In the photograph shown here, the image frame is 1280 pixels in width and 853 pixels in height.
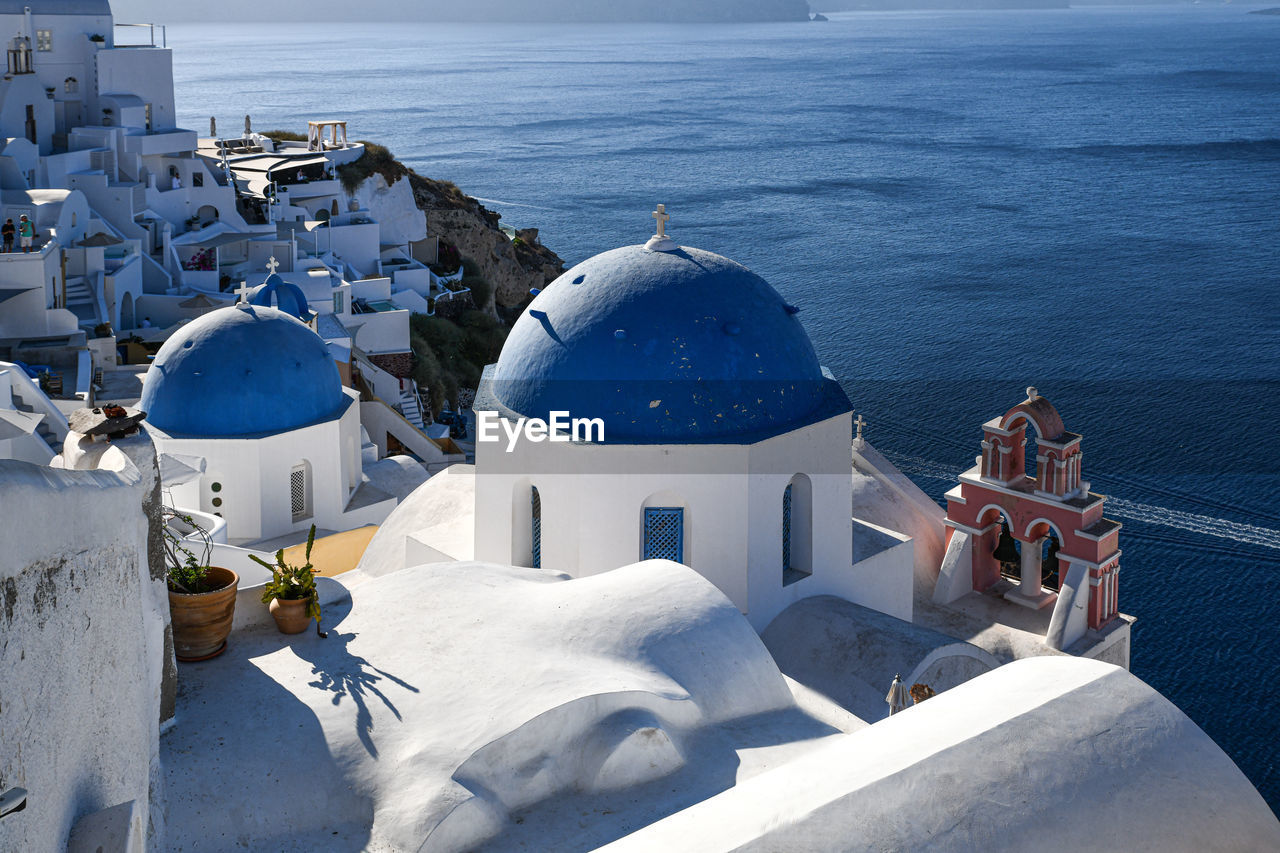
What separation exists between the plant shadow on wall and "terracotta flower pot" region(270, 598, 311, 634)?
0.16 meters

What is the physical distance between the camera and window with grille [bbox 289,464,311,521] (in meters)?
20.0

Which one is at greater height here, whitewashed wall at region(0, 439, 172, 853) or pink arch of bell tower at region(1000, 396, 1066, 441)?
whitewashed wall at region(0, 439, 172, 853)

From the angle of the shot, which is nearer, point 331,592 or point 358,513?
point 331,592

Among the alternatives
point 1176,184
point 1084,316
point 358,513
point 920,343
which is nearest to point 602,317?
point 358,513

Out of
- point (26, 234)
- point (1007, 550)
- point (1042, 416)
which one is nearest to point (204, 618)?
point (1042, 416)

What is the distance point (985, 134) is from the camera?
92188 mm

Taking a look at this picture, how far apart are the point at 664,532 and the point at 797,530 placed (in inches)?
58.5

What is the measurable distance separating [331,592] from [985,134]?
88.9 m

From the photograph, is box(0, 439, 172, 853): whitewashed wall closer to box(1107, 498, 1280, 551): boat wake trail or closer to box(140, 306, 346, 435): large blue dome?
box(140, 306, 346, 435): large blue dome

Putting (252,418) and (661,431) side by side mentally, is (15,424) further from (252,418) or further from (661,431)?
(661,431)

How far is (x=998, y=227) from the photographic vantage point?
6369cm

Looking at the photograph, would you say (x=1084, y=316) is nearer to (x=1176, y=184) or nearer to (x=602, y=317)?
(x=1176, y=184)

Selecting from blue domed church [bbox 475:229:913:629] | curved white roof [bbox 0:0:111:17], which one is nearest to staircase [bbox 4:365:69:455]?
blue domed church [bbox 475:229:913:629]

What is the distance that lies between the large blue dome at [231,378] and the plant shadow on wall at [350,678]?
1037 cm
